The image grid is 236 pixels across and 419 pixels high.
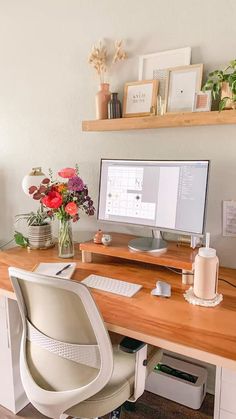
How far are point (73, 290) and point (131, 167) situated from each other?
806 mm

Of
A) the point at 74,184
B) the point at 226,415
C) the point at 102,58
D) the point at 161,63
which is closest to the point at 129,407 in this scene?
the point at 226,415

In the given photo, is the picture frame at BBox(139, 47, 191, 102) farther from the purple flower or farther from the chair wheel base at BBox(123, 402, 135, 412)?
the chair wheel base at BBox(123, 402, 135, 412)

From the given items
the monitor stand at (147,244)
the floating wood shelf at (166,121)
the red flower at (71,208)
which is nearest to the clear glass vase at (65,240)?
the red flower at (71,208)

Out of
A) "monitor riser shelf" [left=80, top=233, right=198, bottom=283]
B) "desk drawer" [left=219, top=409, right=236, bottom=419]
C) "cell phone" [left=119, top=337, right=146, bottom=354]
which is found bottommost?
"desk drawer" [left=219, top=409, right=236, bottom=419]

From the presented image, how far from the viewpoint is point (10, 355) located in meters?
1.54

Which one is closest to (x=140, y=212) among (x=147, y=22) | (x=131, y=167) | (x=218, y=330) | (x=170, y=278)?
(x=131, y=167)

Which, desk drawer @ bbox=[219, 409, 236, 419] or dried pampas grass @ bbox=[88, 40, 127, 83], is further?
dried pampas grass @ bbox=[88, 40, 127, 83]

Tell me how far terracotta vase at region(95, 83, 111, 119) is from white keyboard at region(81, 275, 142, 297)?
88 cm

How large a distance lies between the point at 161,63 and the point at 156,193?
2.22ft

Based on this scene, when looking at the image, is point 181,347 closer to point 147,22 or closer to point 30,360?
point 30,360

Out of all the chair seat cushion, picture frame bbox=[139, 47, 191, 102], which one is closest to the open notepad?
the chair seat cushion

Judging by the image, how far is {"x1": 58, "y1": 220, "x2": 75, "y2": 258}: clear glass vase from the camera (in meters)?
1.74

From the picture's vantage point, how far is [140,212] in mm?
1553

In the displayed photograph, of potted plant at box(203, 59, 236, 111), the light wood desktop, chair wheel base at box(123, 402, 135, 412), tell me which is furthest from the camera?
chair wheel base at box(123, 402, 135, 412)
